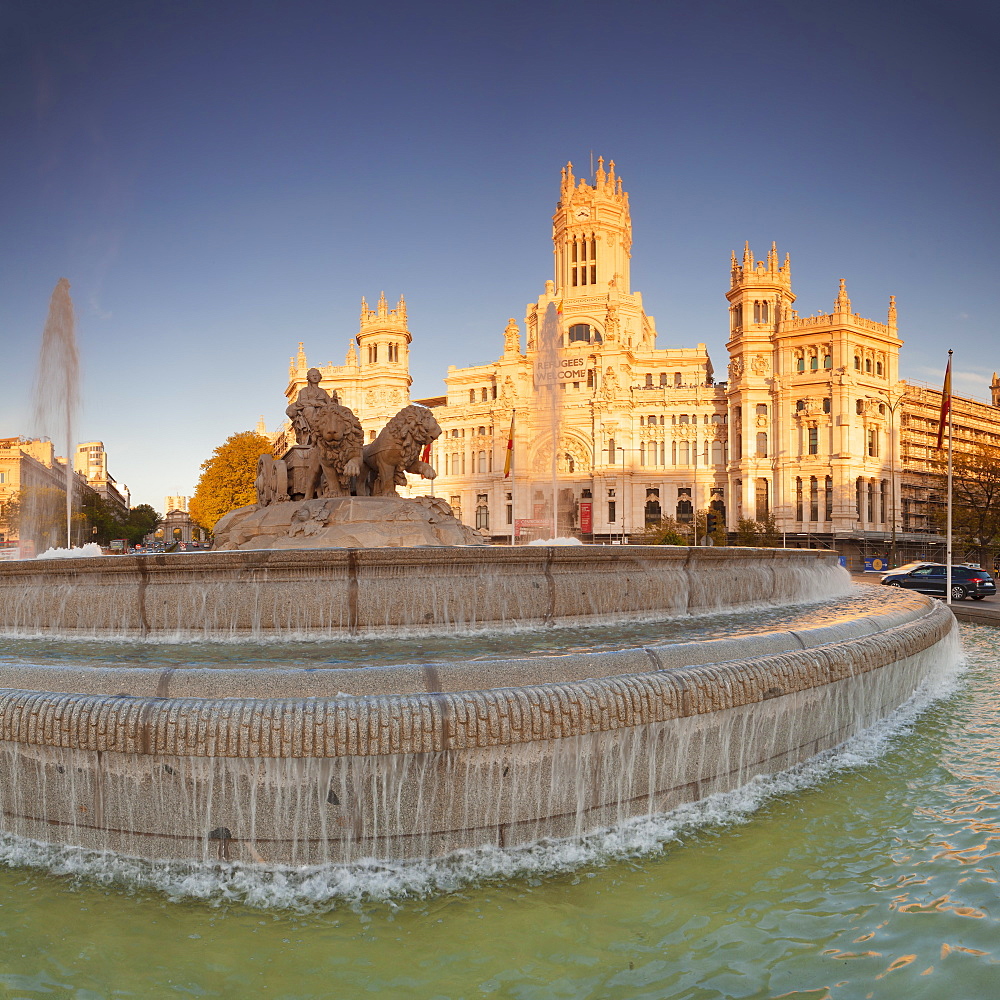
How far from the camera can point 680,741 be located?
4406 mm

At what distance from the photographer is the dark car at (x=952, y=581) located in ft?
73.7

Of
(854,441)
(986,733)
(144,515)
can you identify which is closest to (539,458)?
(854,441)

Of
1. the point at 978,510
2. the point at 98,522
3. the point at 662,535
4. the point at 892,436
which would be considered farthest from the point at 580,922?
the point at 98,522

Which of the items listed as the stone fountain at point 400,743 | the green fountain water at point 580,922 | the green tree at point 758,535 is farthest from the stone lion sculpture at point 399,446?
the green tree at point 758,535

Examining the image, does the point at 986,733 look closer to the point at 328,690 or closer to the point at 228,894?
the point at 328,690

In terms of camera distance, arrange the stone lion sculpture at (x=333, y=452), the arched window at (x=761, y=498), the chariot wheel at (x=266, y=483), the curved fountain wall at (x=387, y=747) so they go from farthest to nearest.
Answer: the arched window at (x=761, y=498) < the chariot wheel at (x=266, y=483) < the stone lion sculpture at (x=333, y=452) < the curved fountain wall at (x=387, y=747)

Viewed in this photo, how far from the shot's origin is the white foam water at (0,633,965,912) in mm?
3564

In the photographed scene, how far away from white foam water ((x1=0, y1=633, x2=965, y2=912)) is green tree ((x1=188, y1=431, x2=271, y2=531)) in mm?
51657

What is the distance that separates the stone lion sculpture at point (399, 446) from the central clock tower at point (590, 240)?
7776 centimetres

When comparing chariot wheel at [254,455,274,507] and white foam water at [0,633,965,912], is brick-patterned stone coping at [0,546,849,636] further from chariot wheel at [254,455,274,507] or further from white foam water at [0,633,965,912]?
chariot wheel at [254,455,274,507]

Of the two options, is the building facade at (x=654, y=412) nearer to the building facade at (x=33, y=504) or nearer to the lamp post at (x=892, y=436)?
the lamp post at (x=892, y=436)

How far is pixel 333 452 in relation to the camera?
14008mm

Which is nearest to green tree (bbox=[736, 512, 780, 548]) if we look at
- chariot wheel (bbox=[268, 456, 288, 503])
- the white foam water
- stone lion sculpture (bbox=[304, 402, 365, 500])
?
stone lion sculpture (bbox=[304, 402, 365, 500])

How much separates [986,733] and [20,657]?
8593 mm
